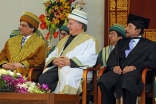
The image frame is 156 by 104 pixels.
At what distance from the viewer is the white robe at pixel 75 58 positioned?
7020 mm

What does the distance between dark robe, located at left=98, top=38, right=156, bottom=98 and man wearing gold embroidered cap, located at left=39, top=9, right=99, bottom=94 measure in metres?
0.30

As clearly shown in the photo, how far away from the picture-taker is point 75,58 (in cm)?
722

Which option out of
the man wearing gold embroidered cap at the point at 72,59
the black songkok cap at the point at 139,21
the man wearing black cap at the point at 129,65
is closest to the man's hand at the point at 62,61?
the man wearing gold embroidered cap at the point at 72,59

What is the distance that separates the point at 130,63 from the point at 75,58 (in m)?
0.70

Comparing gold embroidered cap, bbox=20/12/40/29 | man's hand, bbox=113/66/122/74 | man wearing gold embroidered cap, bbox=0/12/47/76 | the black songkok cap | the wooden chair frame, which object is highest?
gold embroidered cap, bbox=20/12/40/29

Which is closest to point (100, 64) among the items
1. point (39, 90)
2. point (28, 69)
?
point (28, 69)

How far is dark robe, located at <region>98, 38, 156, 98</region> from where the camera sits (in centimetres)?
669

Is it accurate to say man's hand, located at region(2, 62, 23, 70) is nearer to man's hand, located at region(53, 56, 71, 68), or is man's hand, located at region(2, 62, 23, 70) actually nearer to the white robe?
the white robe

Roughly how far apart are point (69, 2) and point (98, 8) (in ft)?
1.78

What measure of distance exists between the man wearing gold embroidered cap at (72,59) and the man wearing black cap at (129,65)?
11.8 inches

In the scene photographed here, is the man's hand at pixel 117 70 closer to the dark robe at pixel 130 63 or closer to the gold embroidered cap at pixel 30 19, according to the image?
the dark robe at pixel 130 63

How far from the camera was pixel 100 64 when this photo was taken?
7645mm

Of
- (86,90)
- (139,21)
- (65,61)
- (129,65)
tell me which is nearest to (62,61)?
(65,61)

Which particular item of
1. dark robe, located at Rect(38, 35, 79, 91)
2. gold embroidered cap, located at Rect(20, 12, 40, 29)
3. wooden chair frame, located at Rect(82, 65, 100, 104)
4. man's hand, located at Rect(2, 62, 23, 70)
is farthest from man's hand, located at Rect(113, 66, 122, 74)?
gold embroidered cap, located at Rect(20, 12, 40, 29)
